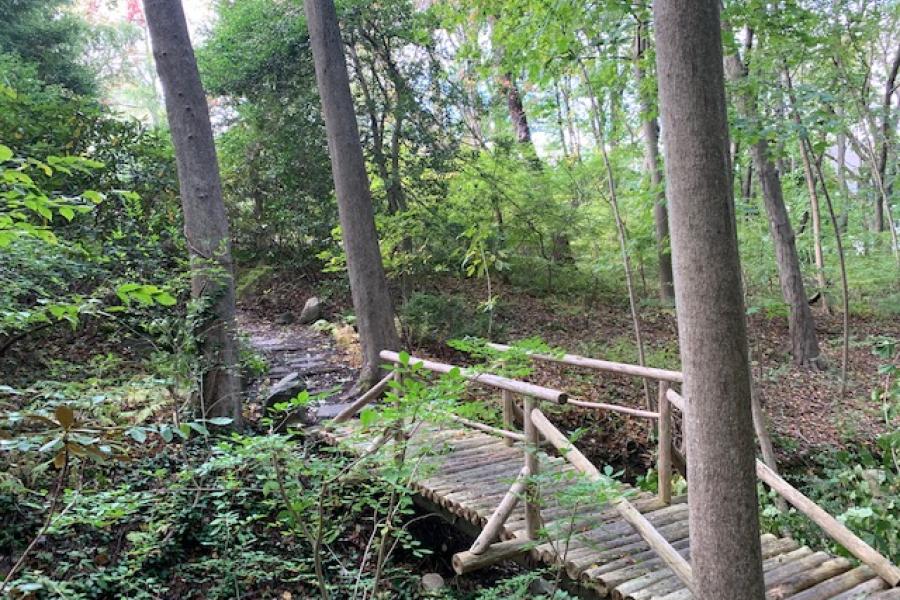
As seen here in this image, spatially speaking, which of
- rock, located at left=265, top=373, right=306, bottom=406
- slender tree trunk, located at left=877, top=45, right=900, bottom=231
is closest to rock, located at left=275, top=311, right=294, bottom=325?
rock, located at left=265, top=373, right=306, bottom=406

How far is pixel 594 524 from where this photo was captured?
148 inches

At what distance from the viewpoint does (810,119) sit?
5.29m

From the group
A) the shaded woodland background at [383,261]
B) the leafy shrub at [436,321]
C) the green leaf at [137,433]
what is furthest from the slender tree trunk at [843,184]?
the green leaf at [137,433]

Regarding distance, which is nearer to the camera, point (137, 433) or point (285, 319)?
point (137, 433)

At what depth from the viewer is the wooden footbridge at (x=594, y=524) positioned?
333 centimetres

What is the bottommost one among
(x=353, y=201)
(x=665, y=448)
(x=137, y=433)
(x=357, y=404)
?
(x=665, y=448)

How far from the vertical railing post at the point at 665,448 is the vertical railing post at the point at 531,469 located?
3.82 feet

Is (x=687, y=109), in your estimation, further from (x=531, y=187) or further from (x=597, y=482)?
(x=531, y=187)

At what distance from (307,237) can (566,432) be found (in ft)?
21.6

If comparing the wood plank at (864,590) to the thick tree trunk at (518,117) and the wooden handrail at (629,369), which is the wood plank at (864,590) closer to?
the wooden handrail at (629,369)

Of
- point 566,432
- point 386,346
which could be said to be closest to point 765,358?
point 566,432

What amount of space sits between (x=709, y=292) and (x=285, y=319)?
9.21m

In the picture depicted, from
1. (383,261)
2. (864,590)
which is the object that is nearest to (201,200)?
(383,261)

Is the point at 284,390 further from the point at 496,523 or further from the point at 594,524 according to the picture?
the point at 594,524
